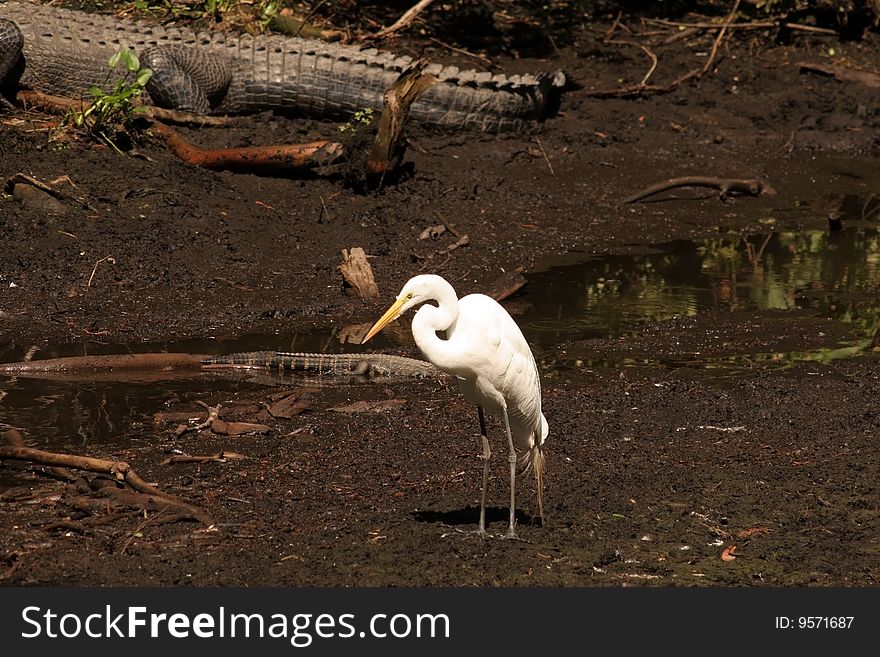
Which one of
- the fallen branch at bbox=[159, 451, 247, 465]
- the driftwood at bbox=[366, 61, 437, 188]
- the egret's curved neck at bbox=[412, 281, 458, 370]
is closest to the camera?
the egret's curved neck at bbox=[412, 281, 458, 370]

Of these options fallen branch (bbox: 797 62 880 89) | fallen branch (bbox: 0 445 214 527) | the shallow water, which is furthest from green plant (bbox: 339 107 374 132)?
fallen branch (bbox: 0 445 214 527)

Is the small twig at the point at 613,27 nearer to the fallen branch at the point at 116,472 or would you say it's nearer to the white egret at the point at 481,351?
the white egret at the point at 481,351

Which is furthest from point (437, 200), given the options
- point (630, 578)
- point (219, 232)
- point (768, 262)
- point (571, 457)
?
point (630, 578)

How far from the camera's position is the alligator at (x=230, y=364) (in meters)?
6.89

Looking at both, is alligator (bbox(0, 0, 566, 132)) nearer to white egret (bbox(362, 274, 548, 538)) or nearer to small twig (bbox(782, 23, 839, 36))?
small twig (bbox(782, 23, 839, 36))

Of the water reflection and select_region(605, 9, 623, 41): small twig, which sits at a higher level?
select_region(605, 9, 623, 41): small twig

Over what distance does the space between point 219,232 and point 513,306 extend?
231 centimetres

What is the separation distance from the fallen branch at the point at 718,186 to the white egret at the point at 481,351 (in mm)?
6009

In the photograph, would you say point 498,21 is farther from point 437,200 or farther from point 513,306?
point 513,306

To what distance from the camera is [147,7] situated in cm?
1231

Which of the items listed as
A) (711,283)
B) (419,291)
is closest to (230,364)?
(419,291)

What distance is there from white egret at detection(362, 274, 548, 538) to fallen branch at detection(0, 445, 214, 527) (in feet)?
3.58

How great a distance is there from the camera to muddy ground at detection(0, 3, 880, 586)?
476 cm

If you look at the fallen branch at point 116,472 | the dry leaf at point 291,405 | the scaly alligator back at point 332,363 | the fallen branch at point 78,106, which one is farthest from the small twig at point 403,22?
the fallen branch at point 116,472
